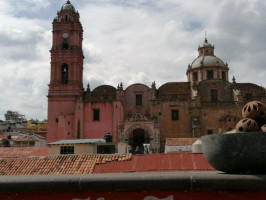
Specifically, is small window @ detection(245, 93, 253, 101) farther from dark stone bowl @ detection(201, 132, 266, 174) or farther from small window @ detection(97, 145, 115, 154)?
dark stone bowl @ detection(201, 132, 266, 174)

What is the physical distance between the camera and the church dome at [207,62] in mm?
40438

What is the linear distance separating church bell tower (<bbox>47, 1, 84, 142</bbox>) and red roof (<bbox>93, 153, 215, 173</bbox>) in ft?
66.9

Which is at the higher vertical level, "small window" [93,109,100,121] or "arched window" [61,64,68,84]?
"arched window" [61,64,68,84]

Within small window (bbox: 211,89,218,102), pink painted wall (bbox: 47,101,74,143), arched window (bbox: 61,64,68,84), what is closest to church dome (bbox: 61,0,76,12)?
arched window (bbox: 61,64,68,84)

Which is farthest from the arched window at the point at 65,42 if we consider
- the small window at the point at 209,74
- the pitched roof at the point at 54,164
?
the pitched roof at the point at 54,164

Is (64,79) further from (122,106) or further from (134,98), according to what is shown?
(134,98)

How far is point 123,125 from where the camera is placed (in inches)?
1304

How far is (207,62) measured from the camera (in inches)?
1607

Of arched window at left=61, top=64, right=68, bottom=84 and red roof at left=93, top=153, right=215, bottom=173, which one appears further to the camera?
arched window at left=61, top=64, right=68, bottom=84

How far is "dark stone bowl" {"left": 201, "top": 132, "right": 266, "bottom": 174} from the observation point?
10.6 ft

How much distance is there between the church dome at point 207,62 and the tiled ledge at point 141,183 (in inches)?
1512

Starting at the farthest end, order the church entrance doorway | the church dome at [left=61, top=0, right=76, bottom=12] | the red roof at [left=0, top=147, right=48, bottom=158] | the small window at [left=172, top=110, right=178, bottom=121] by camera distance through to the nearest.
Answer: the church dome at [left=61, top=0, right=76, bottom=12]
the small window at [left=172, top=110, right=178, bottom=121]
the church entrance doorway
the red roof at [left=0, top=147, right=48, bottom=158]

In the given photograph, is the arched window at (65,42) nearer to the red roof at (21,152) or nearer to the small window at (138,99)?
the small window at (138,99)

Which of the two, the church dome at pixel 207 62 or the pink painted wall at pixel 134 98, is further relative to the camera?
the church dome at pixel 207 62
